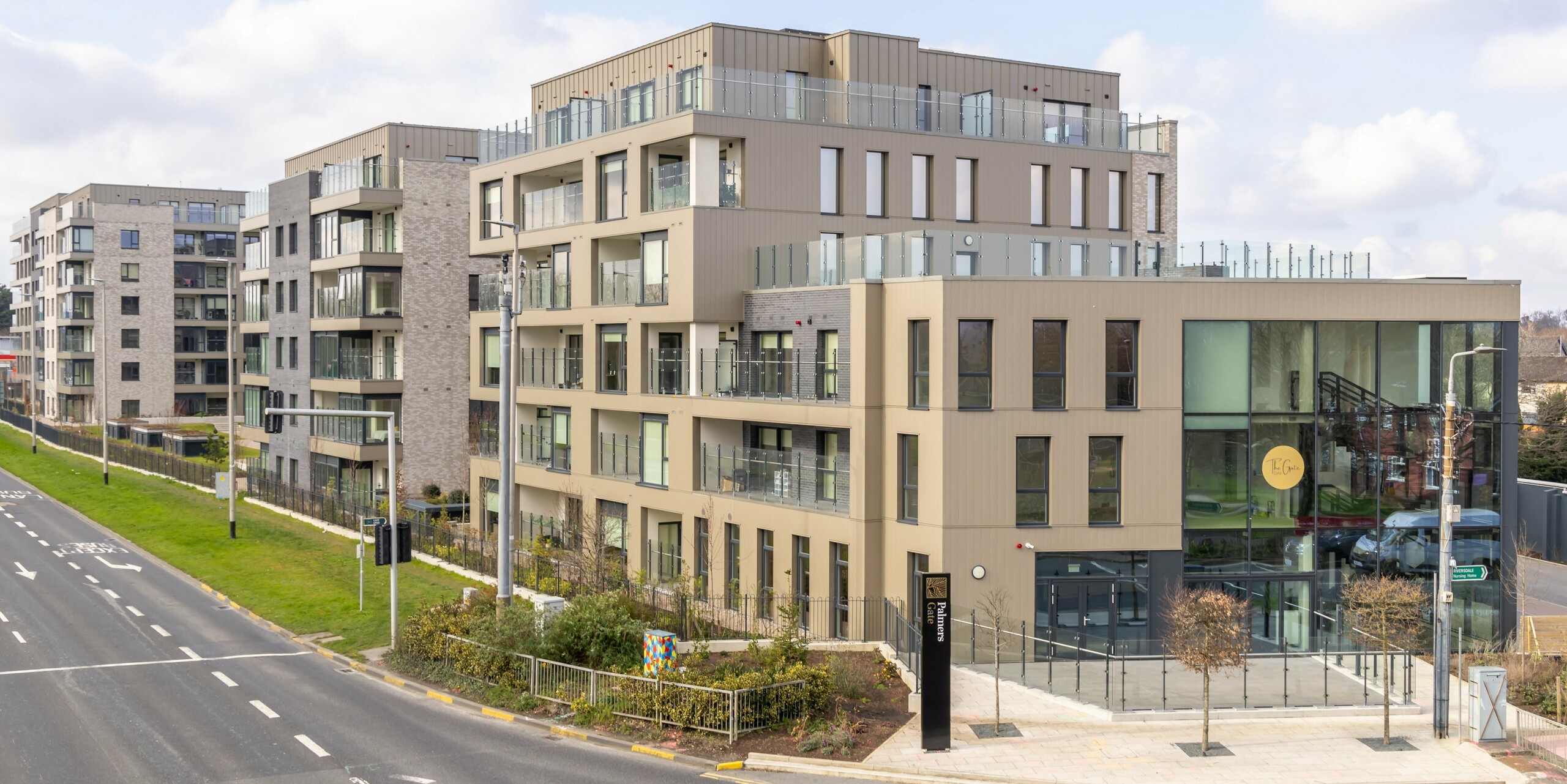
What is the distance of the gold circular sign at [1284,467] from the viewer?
1246 inches

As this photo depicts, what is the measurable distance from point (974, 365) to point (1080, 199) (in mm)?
15800

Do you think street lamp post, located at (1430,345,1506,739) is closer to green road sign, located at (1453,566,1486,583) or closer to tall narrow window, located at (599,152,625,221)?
green road sign, located at (1453,566,1486,583)

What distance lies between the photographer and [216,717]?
26.0 m

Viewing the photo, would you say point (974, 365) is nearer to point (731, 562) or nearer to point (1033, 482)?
point (1033, 482)

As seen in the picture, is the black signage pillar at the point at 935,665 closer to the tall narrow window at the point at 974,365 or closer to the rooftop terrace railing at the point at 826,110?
the tall narrow window at the point at 974,365

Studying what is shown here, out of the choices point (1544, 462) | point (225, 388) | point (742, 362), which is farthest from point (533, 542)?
point (225, 388)

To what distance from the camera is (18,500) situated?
208 ft

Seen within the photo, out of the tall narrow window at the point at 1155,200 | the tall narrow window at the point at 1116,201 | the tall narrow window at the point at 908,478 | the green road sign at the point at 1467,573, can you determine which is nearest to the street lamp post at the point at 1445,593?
the green road sign at the point at 1467,573

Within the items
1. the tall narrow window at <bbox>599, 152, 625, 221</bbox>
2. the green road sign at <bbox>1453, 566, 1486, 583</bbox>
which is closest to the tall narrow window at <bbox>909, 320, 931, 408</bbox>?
the green road sign at <bbox>1453, 566, 1486, 583</bbox>

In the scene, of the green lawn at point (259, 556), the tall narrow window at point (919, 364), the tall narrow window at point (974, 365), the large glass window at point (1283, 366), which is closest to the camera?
the tall narrow window at point (974, 365)

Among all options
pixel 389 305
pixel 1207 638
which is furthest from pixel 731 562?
pixel 389 305

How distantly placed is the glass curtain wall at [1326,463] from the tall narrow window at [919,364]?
20.0ft

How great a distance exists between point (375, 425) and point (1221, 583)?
136 feet

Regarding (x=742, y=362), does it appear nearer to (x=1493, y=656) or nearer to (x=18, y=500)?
(x=1493, y=656)
